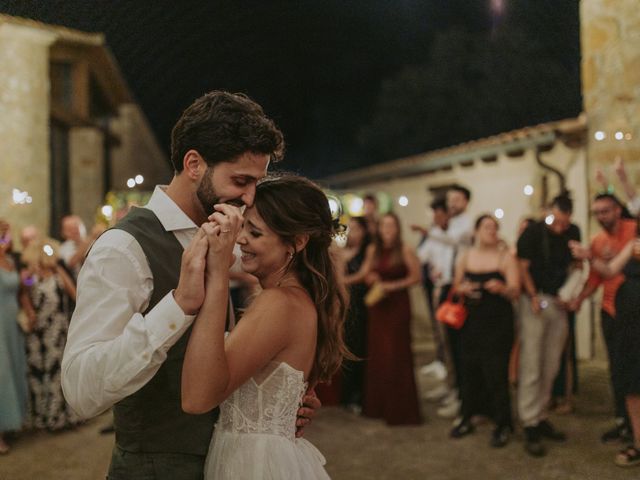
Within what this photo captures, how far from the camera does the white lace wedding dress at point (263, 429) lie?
1873mm

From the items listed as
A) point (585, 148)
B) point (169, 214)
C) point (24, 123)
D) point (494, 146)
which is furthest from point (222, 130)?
point (494, 146)

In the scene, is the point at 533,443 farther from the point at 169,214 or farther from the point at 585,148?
the point at 585,148

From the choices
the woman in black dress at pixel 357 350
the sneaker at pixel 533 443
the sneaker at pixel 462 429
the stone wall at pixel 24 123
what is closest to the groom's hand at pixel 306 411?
the sneaker at pixel 533 443

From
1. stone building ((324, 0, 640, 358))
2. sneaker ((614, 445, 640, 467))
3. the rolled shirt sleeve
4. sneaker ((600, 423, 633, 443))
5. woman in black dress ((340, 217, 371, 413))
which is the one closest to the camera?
the rolled shirt sleeve

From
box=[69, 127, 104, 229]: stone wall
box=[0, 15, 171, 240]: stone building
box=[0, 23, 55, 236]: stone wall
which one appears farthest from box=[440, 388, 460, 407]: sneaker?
box=[69, 127, 104, 229]: stone wall

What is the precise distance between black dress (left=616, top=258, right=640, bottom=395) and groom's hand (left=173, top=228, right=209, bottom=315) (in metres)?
4.26

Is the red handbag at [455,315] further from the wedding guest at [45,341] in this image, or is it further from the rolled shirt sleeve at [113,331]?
the rolled shirt sleeve at [113,331]

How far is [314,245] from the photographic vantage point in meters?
2.15

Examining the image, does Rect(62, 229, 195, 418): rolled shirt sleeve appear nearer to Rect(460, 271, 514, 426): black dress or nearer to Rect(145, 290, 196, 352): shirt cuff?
Rect(145, 290, 196, 352): shirt cuff

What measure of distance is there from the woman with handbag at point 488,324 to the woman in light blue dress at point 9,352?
145 inches

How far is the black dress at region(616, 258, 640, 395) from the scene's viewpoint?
4.86 metres

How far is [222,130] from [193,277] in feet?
1.63

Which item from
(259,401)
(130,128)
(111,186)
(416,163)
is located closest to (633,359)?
(259,401)

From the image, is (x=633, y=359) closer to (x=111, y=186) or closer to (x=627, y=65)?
(x=627, y=65)
